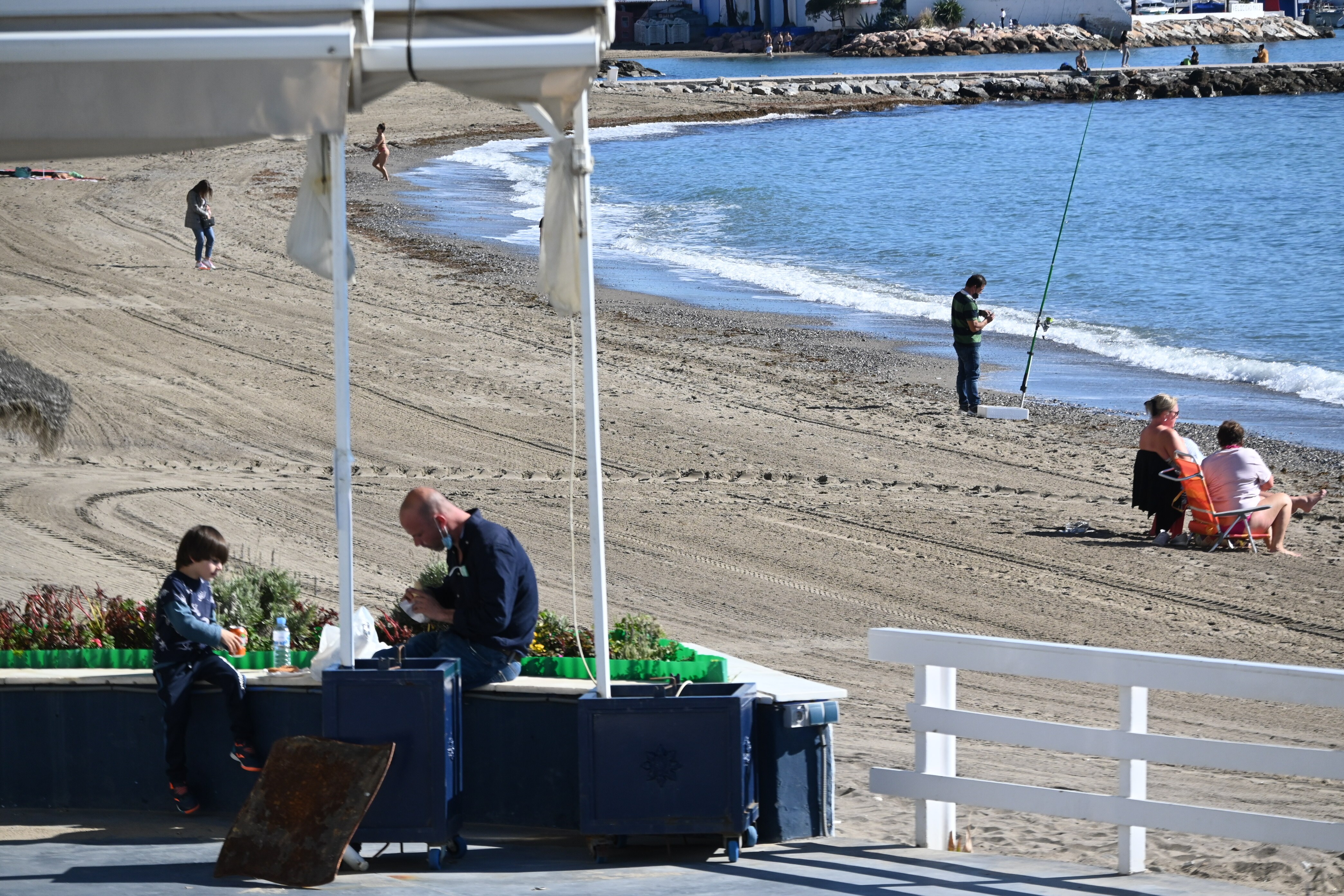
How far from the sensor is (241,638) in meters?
5.74

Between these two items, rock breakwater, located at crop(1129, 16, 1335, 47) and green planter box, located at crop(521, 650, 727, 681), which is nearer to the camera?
green planter box, located at crop(521, 650, 727, 681)

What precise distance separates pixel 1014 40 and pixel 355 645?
11575cm

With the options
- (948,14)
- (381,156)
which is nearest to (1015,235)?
(381,156)

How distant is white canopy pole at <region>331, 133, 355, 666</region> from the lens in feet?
16.4

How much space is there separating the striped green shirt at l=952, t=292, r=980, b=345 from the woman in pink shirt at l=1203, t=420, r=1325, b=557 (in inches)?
175

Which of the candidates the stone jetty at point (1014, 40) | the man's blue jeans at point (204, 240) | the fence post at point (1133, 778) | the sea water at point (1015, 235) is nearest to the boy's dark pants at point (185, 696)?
the fence post at point (1133, 778)

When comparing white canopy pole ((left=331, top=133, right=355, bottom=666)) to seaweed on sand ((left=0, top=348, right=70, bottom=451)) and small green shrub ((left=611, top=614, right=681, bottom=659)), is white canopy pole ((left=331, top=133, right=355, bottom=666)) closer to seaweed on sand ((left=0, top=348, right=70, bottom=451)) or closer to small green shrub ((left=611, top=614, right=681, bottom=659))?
small green shrub ((left=611, top=614, right=681, bottom=659))

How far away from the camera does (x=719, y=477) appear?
13133 mm

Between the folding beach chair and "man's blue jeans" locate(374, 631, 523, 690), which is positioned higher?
"man's blue jeans" locate(374, 631, 523, 690)

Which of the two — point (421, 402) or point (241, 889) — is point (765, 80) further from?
point (241, 889)

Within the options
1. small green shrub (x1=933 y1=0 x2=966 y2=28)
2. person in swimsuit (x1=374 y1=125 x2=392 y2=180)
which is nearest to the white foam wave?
person in swimsuit (x1=374 y1=125 x2=392 y2=180)

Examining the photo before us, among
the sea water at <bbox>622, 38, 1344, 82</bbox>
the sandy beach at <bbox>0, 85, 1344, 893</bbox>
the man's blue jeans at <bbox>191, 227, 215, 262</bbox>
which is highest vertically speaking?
the sea water at <bbox>622, 38, 1344, 82</bbox>

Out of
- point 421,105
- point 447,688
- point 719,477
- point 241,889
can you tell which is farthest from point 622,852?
point 421,105

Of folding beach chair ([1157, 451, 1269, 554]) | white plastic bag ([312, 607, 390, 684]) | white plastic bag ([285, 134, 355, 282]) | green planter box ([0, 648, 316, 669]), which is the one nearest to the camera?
white plastic bag ([285, 134, 355, 282])
